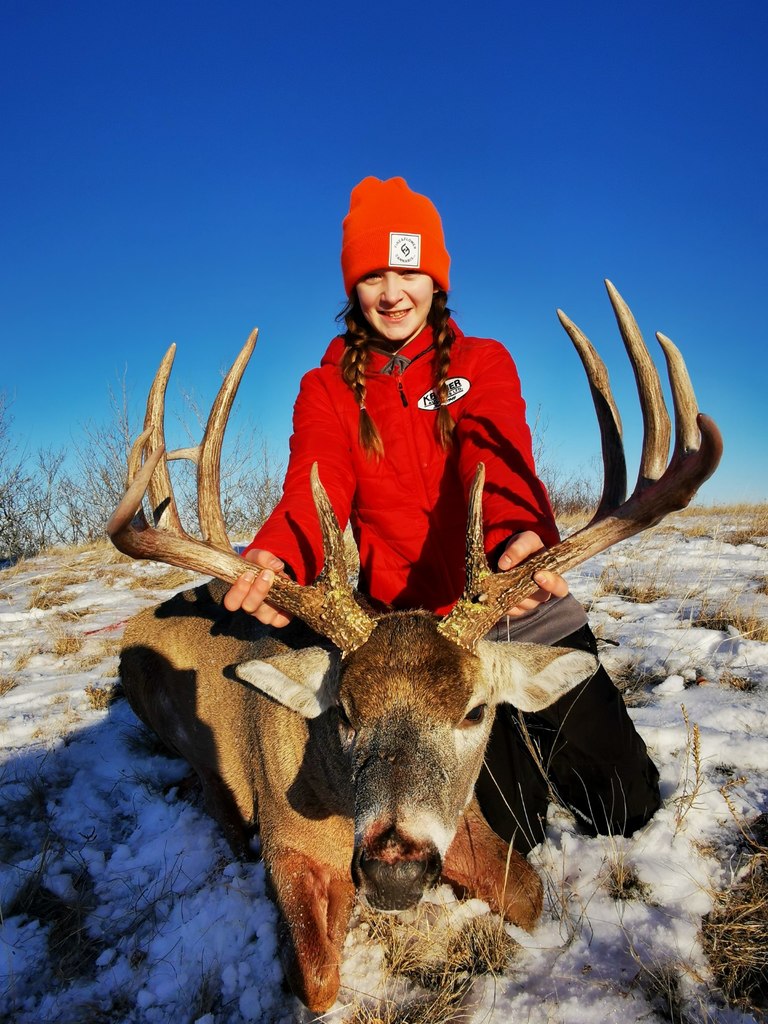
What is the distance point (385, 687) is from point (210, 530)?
1309mm

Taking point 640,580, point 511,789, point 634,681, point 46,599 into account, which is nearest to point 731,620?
point 634,681

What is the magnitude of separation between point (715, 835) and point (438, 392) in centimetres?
272

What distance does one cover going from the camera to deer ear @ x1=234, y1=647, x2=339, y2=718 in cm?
297

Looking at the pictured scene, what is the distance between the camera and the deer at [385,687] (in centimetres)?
232

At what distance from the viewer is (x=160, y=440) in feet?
10.1

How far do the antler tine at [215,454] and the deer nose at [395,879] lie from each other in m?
1.72

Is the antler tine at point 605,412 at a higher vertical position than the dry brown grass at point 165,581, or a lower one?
higher

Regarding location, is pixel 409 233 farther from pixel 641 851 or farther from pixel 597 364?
pixel 641 851

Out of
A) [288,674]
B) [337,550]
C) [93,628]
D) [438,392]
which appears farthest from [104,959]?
[93,628]

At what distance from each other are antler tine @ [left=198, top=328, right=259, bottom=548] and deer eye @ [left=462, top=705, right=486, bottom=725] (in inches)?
58.0

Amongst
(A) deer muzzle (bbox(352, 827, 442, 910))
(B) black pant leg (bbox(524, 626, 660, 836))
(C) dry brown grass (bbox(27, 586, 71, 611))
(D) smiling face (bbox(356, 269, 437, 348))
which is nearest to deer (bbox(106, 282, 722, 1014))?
(A) deer muzzle (bbox(352, 827, 442, 910))

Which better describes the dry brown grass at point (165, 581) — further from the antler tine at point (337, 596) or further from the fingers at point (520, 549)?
the fingers at point (520, 549)

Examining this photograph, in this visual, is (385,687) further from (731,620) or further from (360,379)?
(731,620)

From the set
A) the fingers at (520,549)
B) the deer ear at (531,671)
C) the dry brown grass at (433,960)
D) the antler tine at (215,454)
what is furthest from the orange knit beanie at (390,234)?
the dry brown grass at (433,960)
